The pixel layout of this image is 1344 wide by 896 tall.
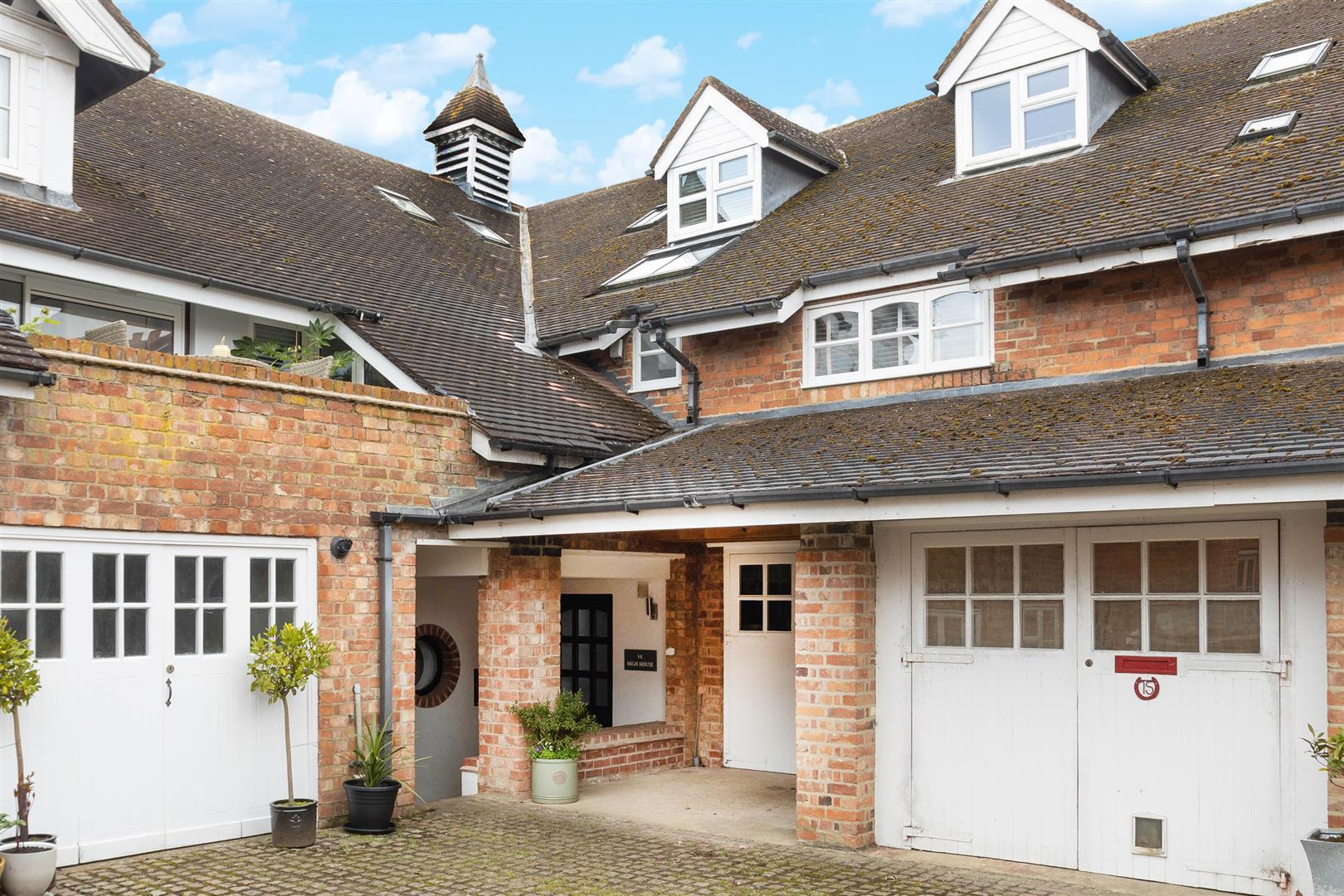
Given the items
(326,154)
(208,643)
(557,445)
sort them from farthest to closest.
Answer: (326,154), (557,445), (208,643)

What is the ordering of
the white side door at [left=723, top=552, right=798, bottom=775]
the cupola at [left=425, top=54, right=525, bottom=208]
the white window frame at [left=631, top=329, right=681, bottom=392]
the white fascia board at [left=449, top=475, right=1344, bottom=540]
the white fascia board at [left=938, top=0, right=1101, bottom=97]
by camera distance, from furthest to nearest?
the cupola at [left=425, top=54, right=525, bottom=208], the white window frame at [left=631, top=329, right=681, bottom=392], the white side door at [left=723, top=552, right=798, bottom=775], the white fascia board at [left=938, top=0, right=1101, bottom=97], the white fascia board at [left=449, top=475, right=1344, bottom=540]

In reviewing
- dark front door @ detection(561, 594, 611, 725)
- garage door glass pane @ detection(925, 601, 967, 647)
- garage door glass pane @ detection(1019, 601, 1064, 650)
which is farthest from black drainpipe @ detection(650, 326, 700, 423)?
garage door glass pane @ detection(1019, 601, 1064, 650)

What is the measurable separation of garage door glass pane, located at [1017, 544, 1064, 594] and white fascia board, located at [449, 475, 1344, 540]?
296 millimetres

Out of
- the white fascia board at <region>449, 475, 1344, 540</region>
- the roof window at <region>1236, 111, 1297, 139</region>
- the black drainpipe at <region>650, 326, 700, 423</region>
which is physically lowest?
the white fascia board at <region>449, 475, 1344, 540</region>

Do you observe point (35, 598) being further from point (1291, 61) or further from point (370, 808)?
point (1291, 61)

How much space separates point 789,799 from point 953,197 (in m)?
6.08

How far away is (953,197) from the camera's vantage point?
11891mm

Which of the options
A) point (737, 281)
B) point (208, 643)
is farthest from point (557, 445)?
point (208, 643)

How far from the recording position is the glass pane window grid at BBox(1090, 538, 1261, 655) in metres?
7.76

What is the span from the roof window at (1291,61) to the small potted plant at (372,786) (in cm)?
1011

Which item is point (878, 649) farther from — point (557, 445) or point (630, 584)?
point (630, 584)

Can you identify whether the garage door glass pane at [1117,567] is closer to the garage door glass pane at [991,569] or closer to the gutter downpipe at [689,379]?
the garage door glass pane at [991,569]

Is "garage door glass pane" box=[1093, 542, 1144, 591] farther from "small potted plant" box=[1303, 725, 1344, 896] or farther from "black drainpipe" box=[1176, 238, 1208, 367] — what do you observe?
"black drainpipe" box=[1176, 238, 1208, 367]

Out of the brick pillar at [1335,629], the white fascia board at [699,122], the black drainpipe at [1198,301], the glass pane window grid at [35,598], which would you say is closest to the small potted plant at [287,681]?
the glass pane window grid at [35,598]
